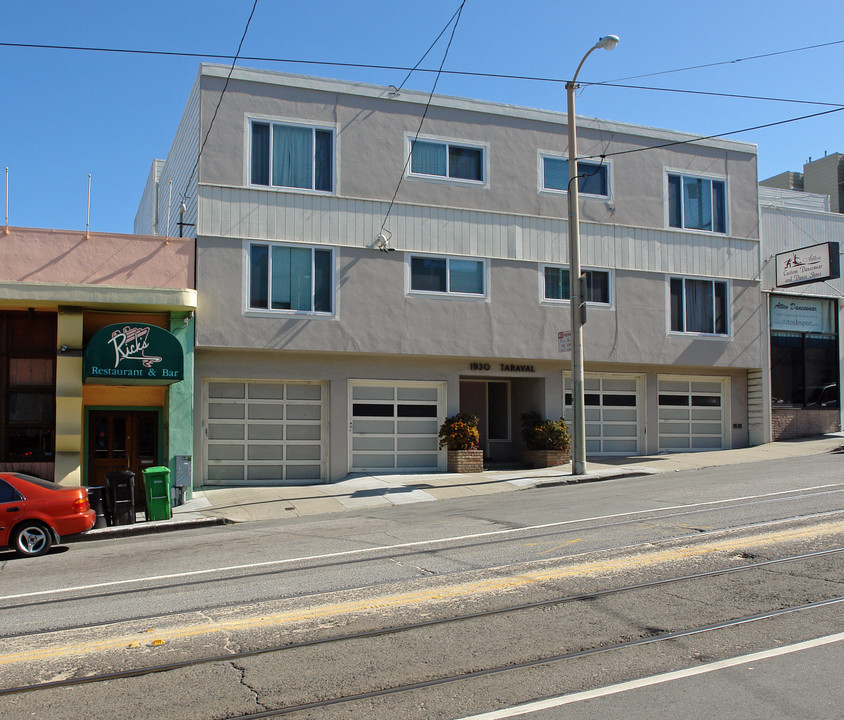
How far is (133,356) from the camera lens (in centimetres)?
1673

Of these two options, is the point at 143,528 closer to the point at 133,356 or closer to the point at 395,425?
the point at 133,356

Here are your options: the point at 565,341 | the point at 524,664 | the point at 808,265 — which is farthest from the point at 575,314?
the point at 524,664

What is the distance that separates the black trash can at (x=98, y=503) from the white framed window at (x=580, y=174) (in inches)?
542

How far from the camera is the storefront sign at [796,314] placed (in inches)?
971

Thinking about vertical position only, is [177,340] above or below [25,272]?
below

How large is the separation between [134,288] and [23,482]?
5969 millimetres

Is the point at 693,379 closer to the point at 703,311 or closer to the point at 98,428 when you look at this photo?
the point at 703,311

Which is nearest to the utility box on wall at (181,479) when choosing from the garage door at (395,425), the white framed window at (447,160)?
the garage door at (395,425)

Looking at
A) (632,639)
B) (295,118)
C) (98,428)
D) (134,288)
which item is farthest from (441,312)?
(632,639)

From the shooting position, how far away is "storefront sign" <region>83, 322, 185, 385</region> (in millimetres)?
16484

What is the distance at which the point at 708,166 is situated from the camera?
23859mm

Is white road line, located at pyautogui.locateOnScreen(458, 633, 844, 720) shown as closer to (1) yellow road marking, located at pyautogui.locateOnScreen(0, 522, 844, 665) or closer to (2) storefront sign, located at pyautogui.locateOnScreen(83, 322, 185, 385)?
(1) yellow road marking, located at pyautogui.locateOnScreen(0, 522, 844, 665)

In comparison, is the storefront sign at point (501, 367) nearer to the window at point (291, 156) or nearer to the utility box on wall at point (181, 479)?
the window at point (291, 156)

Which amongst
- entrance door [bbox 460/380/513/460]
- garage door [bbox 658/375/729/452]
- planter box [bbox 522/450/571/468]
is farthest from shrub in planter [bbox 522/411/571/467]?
garage door [bbox 658/375/729/452]
